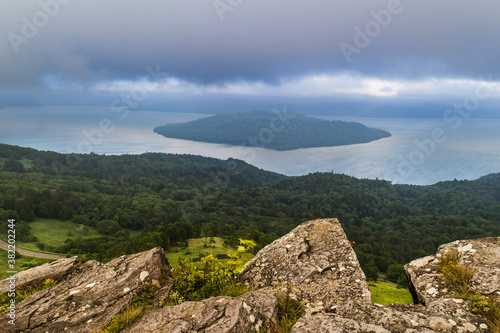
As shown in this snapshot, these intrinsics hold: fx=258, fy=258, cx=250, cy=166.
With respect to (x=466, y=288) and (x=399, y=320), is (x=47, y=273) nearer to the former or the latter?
(x=399, y=320)

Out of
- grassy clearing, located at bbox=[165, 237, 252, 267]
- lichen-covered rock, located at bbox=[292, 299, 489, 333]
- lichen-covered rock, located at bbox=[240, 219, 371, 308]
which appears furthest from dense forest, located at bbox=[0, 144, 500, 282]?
lichen-covered rock, located at bbox=[292, 299, 489, 333]

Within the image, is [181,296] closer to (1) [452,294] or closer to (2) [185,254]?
(1) [452,294]

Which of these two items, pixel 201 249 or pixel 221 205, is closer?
pixel 201 249

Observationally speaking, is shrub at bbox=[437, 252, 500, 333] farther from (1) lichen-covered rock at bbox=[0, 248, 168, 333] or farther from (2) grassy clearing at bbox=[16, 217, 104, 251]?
(2) grassy clearing at bbox=[16, 217, 104, 251]

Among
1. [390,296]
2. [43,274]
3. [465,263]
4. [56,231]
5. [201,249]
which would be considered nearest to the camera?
[465,263]

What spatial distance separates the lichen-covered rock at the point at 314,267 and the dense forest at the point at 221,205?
1394 inches

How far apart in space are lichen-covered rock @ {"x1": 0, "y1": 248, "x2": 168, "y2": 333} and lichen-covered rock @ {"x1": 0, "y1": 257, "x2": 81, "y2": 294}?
3.68 ft

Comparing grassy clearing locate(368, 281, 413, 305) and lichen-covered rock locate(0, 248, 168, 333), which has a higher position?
lichen-covered rock locate(0, 248, 168, 333)

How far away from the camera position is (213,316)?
12.7 feet

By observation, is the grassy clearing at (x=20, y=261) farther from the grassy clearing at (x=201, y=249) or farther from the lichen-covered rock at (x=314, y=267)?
the lichen-covered rock at (x=314, y=267)

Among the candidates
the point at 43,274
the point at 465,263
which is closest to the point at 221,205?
the point at 43,274

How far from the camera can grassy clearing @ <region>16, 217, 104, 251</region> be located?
59406mm

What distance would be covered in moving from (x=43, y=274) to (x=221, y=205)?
328 ft

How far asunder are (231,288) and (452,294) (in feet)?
12.4
